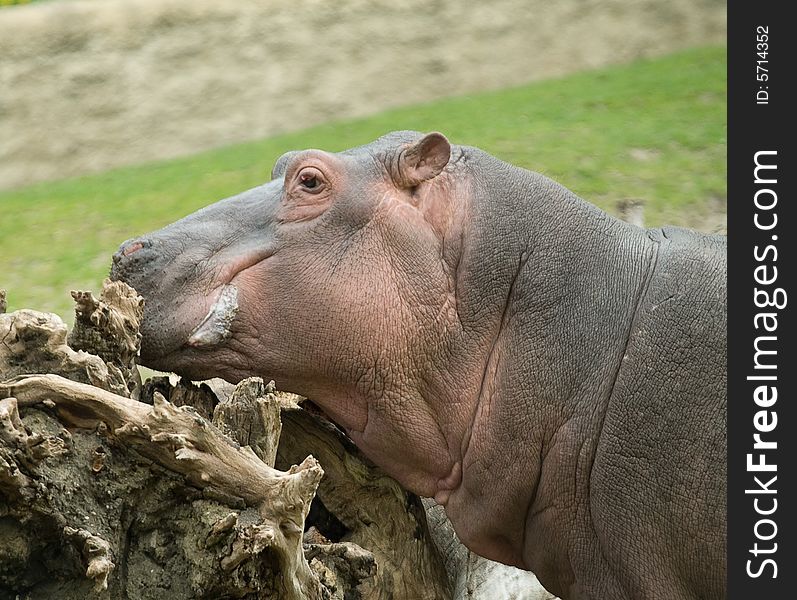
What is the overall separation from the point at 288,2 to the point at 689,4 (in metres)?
4.95

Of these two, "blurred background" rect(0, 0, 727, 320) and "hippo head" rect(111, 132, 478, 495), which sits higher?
"hippo head" rect(111, 132, 478, 495)

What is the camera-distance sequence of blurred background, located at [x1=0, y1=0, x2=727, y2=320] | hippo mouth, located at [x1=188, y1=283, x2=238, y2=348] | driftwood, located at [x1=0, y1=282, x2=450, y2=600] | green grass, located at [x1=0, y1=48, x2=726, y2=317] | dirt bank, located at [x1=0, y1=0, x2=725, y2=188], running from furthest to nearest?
dirt bank, located at [x1=0, y1=0, x2=725, y2=188] → blurred background, located at [x1=0, y1=0, x2=727, y2=320] → green grass, located at [x1=0, y1=48, x2=726, y2=317] → hippo mouth, located at [x1=188, y1=283, x2=238, y2=348] → driftwood, located at [x1=0, y1=282, x2=450, y2=600]

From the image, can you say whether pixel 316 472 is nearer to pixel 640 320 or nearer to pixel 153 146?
pixel 640 320

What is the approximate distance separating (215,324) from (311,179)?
23.2 inches

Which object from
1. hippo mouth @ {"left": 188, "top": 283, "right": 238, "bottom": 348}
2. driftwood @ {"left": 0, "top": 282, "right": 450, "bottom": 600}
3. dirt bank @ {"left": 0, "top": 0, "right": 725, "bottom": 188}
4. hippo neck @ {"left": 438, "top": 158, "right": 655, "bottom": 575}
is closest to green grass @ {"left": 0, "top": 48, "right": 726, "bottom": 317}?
dirt bank @ {"left": 0, "top": 0, "right": 725, "bottom": 188}

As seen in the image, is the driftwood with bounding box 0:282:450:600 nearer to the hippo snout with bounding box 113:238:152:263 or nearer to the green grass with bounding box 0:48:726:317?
the hippo snout with bounding box 113:238:152:263

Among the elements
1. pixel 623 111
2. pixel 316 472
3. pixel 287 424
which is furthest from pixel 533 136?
pixel 316 472

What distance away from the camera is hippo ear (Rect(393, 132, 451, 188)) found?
147 inches

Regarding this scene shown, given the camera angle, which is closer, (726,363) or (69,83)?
(726,363)

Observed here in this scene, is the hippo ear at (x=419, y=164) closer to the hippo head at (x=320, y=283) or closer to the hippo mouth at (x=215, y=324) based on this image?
the hippo head at (x=320, y=283)

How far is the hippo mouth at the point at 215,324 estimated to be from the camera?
361 centimetres

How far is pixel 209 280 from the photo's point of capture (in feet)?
11.9

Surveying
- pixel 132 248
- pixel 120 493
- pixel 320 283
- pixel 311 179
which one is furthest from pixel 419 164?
pixel 120 493
